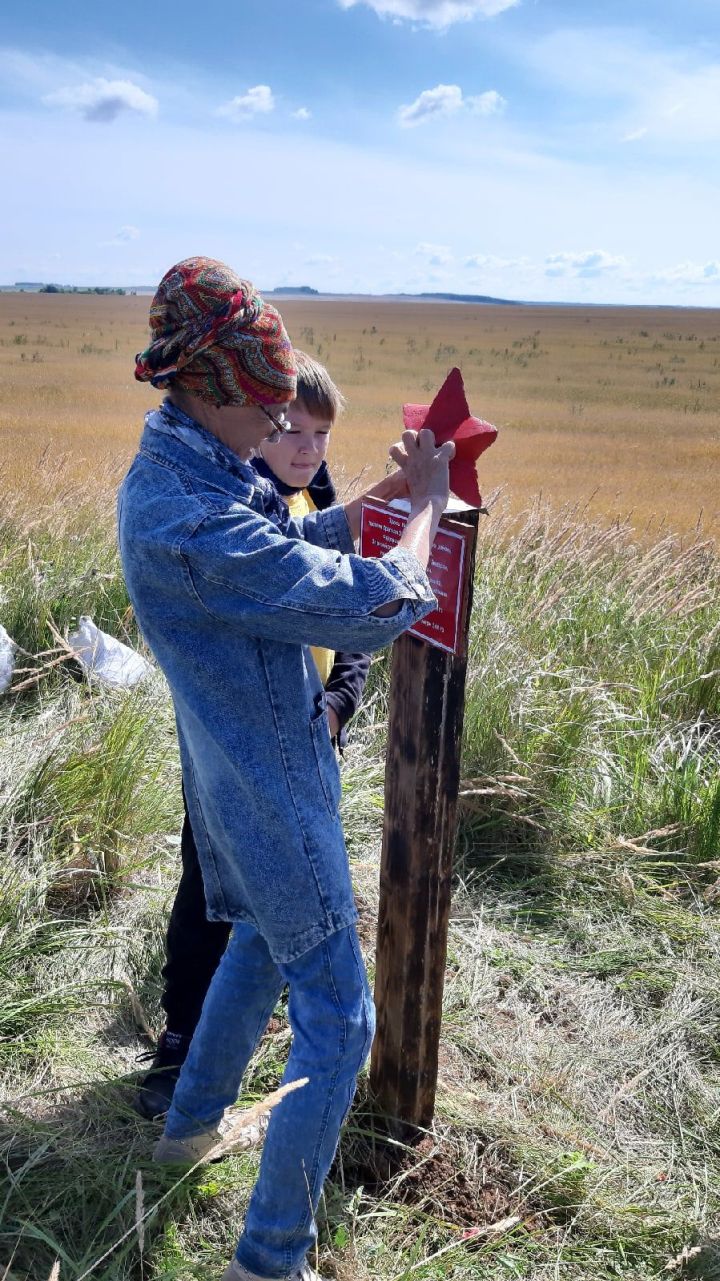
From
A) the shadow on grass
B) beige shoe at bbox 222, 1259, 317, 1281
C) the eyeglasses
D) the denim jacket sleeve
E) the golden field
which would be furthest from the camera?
the golden field

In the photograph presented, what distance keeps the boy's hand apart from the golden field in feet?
12.5

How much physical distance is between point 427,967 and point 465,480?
3.36ft

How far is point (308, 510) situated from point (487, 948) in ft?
4.55

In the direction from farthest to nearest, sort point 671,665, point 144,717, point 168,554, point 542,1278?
point 671,665, point 144,717, point 542,1278, point 168,554

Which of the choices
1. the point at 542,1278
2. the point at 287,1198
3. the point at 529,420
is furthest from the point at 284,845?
the point at 529,420

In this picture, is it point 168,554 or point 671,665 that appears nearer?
point 168,554

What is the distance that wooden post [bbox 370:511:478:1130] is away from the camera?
6.01 feet

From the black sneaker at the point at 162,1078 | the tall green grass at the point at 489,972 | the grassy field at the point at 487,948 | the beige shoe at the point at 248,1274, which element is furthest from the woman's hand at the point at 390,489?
the beige shoe at the point at 248,1274

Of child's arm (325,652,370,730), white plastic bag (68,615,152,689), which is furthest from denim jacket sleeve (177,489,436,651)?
white plastic bag (68,615,152,689)

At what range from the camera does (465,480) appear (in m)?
1.68

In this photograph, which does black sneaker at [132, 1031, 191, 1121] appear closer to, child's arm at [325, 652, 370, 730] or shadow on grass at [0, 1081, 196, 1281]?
shadow on grass at [0, 1081, 196, 1281]

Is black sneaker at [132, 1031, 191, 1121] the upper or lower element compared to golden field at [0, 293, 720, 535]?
lower

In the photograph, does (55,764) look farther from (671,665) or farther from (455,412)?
(671,665)

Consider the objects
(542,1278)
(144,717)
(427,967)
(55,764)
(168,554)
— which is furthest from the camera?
(144,717)
